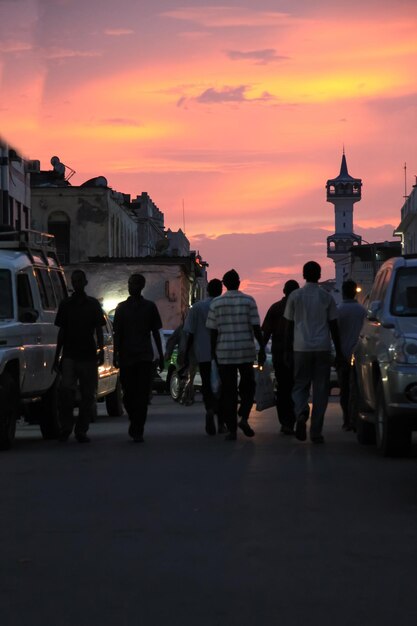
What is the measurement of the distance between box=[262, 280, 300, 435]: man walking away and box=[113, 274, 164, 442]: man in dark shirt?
4.45 feet

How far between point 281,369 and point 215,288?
1.73 m

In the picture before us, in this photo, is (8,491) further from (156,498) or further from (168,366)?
(168,366)

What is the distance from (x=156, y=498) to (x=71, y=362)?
21.4 ft

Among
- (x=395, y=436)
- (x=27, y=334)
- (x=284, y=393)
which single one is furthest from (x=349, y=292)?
(x=395, y=436)

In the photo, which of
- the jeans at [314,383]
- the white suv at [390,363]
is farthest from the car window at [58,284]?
the white suv at [390,363]

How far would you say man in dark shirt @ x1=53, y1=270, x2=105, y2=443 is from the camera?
Result: 1708 cm

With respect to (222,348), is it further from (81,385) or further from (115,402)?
(115,402)

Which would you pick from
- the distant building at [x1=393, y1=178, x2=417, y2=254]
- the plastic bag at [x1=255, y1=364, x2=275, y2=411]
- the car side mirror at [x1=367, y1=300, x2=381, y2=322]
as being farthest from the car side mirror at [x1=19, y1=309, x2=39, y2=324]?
the distant building at [x1=393, y1=178, x2=417, y2=254]

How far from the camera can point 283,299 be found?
59.9 ft

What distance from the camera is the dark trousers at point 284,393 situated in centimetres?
1758

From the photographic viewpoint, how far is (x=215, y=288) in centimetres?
1888

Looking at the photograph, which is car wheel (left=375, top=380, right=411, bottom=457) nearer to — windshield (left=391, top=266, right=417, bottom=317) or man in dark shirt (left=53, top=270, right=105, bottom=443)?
windshield (left=391, top=266, right=417, bottom=317)

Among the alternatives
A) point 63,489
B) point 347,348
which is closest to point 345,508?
point 63,489

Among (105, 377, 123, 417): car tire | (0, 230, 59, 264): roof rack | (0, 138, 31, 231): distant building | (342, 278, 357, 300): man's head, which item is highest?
(0, 138, 31, 231): distant building
